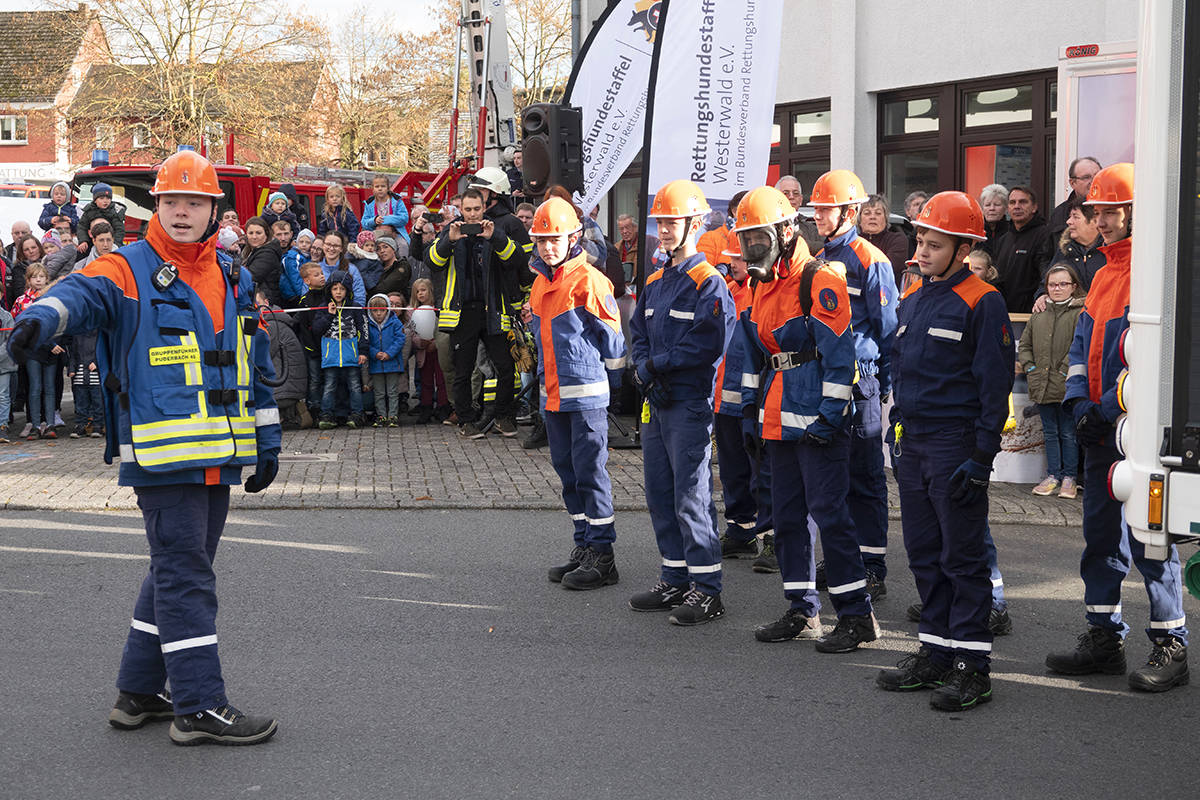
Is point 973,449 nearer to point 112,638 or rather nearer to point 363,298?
point 112,638

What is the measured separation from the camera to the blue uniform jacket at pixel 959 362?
16.9 ft

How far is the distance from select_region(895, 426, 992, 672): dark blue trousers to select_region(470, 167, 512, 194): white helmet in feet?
25.7

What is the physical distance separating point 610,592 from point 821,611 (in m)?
1.20

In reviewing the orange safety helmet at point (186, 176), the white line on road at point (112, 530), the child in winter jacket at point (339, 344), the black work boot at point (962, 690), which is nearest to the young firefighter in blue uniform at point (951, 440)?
the black work boot at point (962, 690)

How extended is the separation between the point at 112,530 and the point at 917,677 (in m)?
5.70

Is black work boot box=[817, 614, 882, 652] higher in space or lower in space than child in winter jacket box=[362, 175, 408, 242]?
lower

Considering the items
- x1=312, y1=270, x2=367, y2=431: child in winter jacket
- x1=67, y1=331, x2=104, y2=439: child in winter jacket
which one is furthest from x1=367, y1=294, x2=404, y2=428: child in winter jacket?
x1=67, y1=331, x2=104, y2=439: child in winter jacket

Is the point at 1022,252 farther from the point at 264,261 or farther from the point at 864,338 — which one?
the point at 264,261

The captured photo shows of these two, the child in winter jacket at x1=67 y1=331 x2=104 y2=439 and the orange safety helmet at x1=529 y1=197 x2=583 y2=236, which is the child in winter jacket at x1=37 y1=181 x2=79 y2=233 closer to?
the child in winter jacket at x1=67 y1=331 x2=104 y2=439

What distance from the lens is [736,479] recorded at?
7906 mm

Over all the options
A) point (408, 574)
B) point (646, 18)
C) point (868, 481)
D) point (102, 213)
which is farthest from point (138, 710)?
point (102, 213)

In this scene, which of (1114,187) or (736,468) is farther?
(736,468)

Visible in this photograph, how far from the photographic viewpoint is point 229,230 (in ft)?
48.5

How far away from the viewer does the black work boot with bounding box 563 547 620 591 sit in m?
7.12
